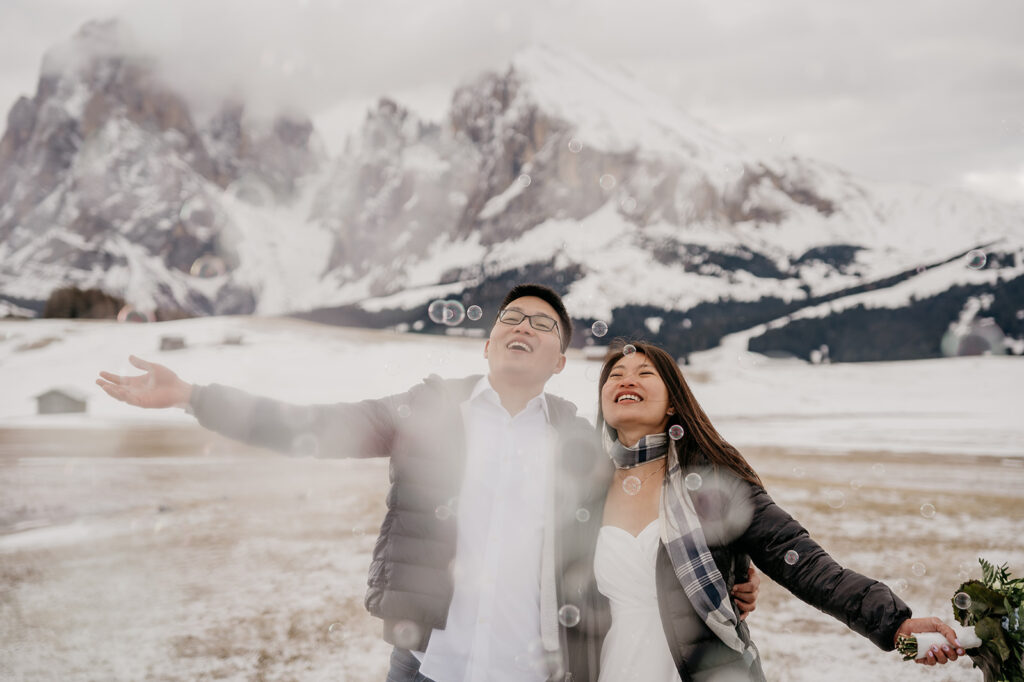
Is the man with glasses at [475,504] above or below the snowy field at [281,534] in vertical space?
above

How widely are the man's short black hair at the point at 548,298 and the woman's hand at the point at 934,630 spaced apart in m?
1.80

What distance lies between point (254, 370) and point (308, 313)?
165 metres

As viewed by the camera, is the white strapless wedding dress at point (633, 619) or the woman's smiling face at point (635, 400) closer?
the white strapless wedding dress at point (633, 619)

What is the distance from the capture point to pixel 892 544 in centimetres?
981

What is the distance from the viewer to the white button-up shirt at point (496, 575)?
Result: 2.68 m

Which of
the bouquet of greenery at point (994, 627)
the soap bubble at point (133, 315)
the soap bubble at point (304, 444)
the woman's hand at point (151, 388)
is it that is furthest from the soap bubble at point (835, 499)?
the soap bubble at point (133, 315)

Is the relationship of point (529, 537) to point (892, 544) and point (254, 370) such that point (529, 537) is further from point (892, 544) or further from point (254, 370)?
point (254, 370)

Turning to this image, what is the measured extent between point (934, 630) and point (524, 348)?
190 cm

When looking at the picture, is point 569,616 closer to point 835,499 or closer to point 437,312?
point 437,312

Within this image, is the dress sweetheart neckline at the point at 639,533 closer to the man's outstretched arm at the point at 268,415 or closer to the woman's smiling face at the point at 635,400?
the woman's smiling face at the point at 635,400

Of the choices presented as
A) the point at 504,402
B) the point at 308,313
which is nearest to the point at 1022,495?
the point at 504,402

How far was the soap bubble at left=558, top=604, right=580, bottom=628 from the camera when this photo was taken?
2654 millimetres

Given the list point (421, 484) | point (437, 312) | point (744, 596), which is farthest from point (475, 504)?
point (437, 312)

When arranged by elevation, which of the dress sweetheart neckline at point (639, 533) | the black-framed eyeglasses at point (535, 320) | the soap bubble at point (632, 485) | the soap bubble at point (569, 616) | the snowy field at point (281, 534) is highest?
the black-framed eyeglasses at point (535, 320)
